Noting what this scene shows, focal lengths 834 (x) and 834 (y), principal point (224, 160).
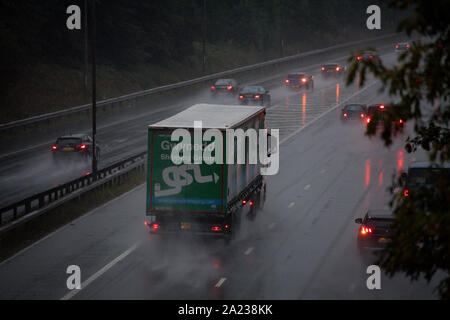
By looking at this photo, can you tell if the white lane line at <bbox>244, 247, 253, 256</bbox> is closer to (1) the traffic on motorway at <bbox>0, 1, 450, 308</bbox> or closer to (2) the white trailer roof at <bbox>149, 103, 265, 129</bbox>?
(1) the traffic on motorway at <bbox>0, 1, 450, 308</bbox>

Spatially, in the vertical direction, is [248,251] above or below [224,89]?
below

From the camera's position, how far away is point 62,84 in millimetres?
67938

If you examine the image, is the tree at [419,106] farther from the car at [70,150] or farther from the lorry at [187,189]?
the car at [70,150]

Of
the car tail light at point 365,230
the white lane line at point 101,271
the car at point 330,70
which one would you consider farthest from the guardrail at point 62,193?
the car at point 330,70

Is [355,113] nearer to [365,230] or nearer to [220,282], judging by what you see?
[365,230]

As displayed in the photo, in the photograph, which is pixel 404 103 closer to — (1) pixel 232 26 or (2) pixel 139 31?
(2) pixel 139 31

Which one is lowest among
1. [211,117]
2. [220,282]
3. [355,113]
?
[220,282]

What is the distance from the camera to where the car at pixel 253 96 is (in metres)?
63.5

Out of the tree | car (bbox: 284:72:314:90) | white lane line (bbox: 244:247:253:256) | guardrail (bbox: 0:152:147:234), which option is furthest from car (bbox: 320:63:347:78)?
the tree

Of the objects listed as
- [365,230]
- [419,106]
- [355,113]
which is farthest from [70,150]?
[419,106]

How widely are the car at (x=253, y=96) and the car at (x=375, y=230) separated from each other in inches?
1563

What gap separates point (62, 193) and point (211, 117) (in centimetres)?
803

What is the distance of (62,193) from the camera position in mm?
31547
